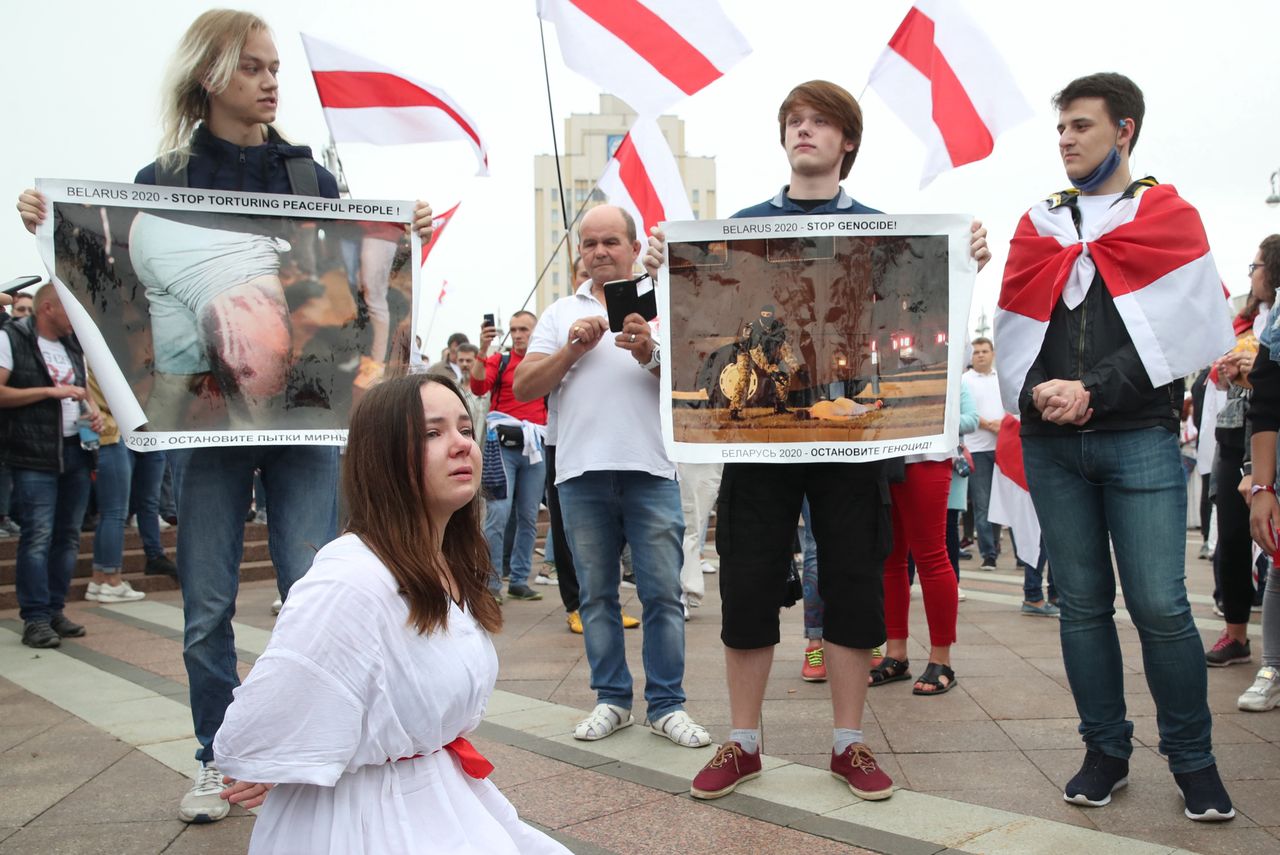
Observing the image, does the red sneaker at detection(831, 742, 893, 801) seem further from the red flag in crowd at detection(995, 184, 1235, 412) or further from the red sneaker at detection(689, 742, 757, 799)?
the red flag in crowd at detection(995, 184, 1235, 412)

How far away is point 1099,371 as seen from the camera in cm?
325

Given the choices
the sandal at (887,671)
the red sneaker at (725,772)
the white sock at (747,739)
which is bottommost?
the sandal at (887,671)

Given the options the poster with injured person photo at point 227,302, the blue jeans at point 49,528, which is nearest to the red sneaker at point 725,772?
the poster with injured person photo at point 227,302

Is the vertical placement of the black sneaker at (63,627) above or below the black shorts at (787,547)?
below

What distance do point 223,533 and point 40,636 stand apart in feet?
12.3

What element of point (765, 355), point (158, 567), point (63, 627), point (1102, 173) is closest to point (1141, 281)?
point (1102, 173)

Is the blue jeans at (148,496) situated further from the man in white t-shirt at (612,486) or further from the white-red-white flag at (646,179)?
the man in white t-shirt at (612,486)

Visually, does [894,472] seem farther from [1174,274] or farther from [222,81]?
[222,81]

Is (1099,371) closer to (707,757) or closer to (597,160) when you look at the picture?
(707,757)

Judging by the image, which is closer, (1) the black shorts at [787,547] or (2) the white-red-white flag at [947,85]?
(1) the black shorts at [787,547]

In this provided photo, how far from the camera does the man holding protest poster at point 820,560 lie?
138 inches

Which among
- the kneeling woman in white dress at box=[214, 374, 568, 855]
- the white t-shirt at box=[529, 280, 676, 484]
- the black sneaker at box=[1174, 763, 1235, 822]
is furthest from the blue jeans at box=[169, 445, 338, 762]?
the black sneaker at box=[1174, 763, 1235, 822]

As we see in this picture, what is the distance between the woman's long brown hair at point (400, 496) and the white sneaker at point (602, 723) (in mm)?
1969

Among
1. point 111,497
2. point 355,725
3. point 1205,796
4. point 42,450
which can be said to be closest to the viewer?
point 355,725
